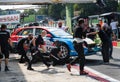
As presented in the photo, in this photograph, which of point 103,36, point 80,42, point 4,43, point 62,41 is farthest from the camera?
point 62,41

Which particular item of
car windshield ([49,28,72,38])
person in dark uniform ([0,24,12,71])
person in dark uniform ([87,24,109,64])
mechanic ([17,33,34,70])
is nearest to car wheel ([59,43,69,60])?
car windshield ([49,28,72,38])

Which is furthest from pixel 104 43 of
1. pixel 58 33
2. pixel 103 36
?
pixel 58 33

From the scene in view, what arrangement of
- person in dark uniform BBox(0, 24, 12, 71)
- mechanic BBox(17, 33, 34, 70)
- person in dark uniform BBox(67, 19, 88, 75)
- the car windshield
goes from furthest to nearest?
the car windshield, mechanic BBox(17, 33, 34, 70), person in dark uniform BBox(0, 24, 12, 71), person in dark uniform BBox(67, 19, 88, 75)

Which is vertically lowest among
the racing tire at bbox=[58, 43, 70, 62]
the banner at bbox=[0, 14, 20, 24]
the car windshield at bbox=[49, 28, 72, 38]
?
the racing tire at bbox=[58, 43, 70, 62]

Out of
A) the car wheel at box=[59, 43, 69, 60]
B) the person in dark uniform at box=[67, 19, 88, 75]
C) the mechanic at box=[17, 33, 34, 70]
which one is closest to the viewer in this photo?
the person in dark uniform at box=[67, 19, 88, 75]

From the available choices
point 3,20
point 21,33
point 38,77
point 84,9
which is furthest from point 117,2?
point 38,77

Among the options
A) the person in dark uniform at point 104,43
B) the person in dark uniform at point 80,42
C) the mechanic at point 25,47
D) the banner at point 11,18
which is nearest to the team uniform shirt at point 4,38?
the mechanic at point 25,47

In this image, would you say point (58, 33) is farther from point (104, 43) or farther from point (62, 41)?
point (104, 43)

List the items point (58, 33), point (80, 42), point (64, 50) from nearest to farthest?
point (80, 42) → point (64, 50) → point (58, 33)

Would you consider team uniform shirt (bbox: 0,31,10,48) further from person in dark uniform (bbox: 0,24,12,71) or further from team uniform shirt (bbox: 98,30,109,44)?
team uniform shirt (bbox: 98,30,109,44)

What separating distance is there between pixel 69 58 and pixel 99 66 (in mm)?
1838

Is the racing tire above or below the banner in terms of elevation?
below

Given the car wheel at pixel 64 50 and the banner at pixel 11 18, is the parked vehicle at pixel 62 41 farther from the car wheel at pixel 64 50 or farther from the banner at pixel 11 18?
the banner at pixel 11 18

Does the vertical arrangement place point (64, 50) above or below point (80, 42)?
below
